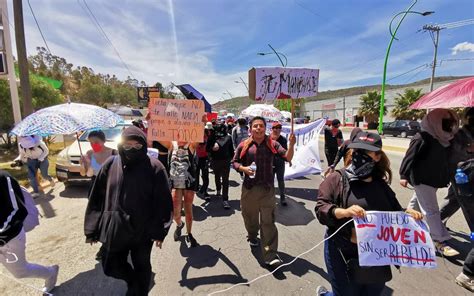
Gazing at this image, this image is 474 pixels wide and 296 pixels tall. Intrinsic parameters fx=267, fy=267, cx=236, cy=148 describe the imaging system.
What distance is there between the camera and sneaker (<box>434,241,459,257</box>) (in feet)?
11.9

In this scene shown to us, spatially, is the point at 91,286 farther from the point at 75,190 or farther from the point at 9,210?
the point at 75,190

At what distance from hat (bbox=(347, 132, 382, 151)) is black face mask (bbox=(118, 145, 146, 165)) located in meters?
1.80

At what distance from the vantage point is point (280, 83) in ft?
14.3

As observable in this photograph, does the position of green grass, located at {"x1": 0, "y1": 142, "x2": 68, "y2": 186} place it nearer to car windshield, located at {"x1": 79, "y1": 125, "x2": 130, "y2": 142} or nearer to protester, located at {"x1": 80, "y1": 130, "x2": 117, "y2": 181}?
car windshield, located at {"x1": 79, "y1": 125, "x2": 130, "y2": 142}

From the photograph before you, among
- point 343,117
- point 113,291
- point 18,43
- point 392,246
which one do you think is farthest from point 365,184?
point 343,117

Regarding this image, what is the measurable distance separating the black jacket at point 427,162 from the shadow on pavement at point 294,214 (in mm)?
2001

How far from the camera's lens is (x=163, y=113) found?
13.1 feet

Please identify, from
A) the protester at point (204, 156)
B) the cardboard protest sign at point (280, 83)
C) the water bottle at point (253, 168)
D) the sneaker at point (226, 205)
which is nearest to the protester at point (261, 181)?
the water bottle at point (253, 168)

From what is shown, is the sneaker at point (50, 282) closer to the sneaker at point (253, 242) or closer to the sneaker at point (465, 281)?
the sneaker at point (253, 242)

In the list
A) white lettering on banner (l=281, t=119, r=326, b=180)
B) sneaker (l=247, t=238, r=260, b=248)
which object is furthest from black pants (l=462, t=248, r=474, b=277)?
white lettering on banner (l=281, t=119, r=326, b=180)

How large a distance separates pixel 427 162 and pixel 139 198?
3.76 m

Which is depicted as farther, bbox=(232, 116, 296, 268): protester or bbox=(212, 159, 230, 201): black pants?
bbox=(212, 159, 230, 201): black pants

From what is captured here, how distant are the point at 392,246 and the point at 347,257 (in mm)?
339

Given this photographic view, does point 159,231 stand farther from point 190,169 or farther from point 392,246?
point 392,246
